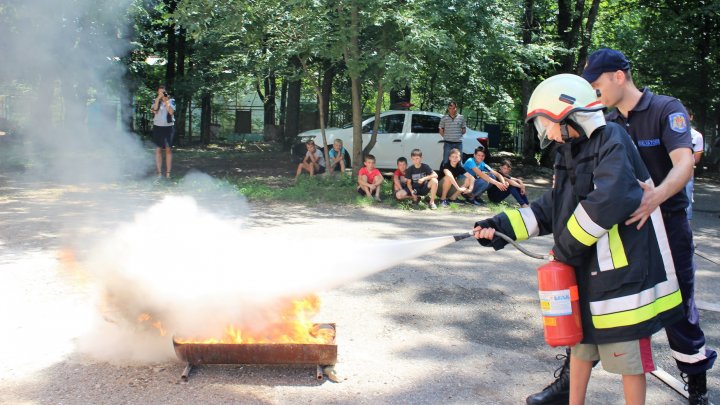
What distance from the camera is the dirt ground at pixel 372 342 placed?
365cm

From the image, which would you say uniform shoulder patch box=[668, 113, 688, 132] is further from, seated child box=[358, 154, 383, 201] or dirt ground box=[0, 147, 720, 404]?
seated child box=[358, 154, 383, 201]

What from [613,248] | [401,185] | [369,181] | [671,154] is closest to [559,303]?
[613,248]

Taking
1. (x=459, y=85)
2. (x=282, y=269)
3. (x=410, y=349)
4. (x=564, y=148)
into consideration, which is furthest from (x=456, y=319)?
(x=459, y=85)

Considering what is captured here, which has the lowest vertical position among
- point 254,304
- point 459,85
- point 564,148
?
point 254,304

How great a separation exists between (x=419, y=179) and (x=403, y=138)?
13.8 feet

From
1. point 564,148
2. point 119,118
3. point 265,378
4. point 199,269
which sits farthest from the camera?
point 119,118

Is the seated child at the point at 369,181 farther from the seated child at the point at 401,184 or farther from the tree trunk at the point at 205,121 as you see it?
the tree trunk at the point at 205,121

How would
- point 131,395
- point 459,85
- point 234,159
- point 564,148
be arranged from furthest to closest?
point 234,159
point 459,85
point 131,395
point 564,148

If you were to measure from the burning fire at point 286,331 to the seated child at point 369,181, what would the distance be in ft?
23.4

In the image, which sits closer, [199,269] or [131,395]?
[131,395]

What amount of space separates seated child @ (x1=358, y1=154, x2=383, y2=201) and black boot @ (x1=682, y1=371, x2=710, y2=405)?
26.4 feet

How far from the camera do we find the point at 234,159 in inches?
741

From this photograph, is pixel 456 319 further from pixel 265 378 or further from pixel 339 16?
pixel 339 16

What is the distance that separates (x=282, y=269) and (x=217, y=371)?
0.77m
